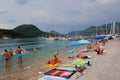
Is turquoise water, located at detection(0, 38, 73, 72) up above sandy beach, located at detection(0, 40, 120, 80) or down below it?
below

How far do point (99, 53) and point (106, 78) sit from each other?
476 inches

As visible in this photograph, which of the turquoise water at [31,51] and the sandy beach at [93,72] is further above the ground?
the sandy beach at [93,72]

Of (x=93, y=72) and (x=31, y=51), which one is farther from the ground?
(x=93, y=72)

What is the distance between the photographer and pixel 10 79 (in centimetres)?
1102

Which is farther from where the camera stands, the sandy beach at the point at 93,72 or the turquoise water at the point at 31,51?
the turquoise water at the point at 31,51

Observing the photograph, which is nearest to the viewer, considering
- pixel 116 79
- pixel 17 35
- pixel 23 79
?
pixel 116 79

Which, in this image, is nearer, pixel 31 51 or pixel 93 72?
pixel 93 72

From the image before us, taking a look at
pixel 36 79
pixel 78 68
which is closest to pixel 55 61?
pixel 78 68

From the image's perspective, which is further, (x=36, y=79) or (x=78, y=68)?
(x=78, y=68)

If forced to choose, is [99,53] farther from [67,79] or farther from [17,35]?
[17,35]

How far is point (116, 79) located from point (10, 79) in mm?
6828

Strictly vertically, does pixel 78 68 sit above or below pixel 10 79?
above

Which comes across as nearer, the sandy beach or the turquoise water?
the sandy beach

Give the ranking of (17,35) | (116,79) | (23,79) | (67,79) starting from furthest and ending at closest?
(17,35)
(23,79)
(67,79)
(116,79)
